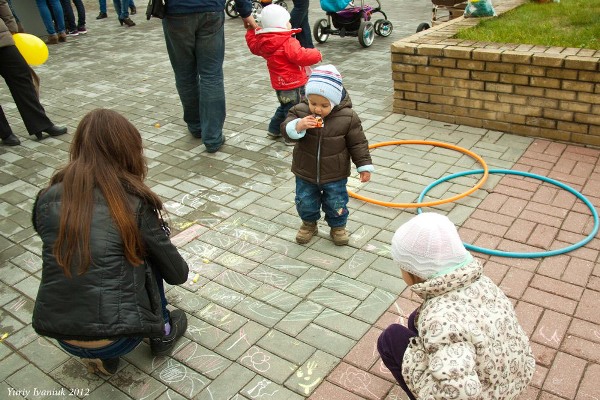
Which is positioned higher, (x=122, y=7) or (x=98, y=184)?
(x=98, y=184)

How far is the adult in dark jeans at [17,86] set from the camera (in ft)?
19.6

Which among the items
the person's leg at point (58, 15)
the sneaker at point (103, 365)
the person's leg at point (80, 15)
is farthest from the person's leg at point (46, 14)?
the sneaker at point (103, 365)

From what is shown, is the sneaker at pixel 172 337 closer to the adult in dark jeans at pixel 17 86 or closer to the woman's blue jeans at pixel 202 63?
the woman's blue jeans at pixel 202 63

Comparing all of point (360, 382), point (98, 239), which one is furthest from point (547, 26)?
point (98, 239)

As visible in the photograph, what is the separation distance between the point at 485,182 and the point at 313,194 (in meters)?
1.75

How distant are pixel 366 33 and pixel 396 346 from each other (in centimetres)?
760

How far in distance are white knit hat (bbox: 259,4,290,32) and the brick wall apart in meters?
1.51

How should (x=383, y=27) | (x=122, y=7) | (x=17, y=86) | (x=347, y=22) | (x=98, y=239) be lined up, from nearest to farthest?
1. (x=98, y=239)
2. (x=17, y=86)
3. (x=347, y=22)
4. (x=383, y=27)
5. (x=122, y=7)

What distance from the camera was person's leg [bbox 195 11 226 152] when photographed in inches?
213

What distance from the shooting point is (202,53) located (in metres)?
5.50

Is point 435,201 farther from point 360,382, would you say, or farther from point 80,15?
point 80,15

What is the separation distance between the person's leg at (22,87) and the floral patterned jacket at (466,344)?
547 centimetres

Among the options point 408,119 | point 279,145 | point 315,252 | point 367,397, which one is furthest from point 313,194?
point 408,119

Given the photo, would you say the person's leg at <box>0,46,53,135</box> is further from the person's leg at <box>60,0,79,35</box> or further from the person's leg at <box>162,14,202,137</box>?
the person's leg at <box>60,0,79,35</box>
